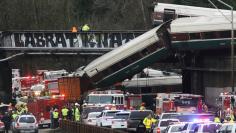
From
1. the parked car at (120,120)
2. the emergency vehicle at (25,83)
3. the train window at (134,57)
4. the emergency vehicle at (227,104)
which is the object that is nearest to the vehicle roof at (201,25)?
the train window at (134,57)

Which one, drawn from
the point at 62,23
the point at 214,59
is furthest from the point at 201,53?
the point at 62,23

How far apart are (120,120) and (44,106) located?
17.5 metres

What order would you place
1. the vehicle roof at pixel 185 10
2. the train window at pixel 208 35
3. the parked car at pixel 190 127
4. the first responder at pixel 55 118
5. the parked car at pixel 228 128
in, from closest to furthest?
the parked car at pixel 228 128, the parked car at pixel 190 127, the first responder at pixel 55 118, the train window at pixel 208 35, the vehicle roof at pixel 185 10

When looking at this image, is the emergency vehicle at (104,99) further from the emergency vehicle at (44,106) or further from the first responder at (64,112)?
the emergency vehicle at (44,106)

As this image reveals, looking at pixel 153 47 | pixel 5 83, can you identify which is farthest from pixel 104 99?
pixel 5 83

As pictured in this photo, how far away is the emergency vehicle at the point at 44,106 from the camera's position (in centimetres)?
6969

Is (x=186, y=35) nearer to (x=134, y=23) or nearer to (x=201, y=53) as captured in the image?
(x=201, y=53)

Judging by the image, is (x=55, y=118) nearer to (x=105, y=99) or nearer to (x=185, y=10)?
(x=105, y=99)

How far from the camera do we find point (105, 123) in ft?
179

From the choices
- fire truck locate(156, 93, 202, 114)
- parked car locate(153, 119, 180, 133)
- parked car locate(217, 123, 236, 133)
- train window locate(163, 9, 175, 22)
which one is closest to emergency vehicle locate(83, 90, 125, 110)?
fire truck locate(156, 93, 202, 114)

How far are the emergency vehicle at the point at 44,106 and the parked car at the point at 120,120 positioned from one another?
1596 cm

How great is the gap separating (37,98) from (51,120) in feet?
20.8

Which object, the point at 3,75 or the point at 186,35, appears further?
the point at 3,75

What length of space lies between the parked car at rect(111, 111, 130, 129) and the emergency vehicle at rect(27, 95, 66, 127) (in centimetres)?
1596
